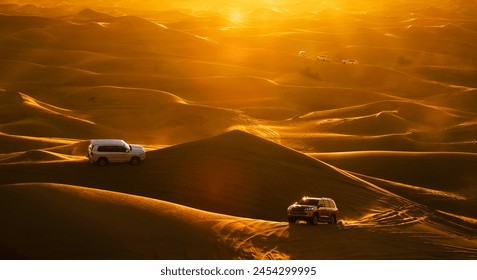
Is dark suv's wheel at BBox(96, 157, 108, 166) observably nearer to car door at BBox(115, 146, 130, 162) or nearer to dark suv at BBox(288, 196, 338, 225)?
car door at BBox(115, 146, 130, 162)

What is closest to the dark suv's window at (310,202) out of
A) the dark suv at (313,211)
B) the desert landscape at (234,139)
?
the dark suv at (313,211)

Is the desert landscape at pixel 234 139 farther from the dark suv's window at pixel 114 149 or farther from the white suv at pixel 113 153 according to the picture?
the dark suv's window at pixel 114 149

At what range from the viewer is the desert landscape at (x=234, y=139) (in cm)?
2075

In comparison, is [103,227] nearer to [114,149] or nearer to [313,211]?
[313,211]

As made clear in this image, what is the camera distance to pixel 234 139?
34.8 m

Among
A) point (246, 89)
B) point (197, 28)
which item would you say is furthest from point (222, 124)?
point (197, 28)

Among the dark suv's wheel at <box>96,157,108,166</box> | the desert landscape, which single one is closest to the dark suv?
the desert landscape

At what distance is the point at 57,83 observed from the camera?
79688mm

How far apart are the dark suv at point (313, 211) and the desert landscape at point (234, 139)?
1.52 ft

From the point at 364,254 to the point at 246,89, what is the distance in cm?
6022

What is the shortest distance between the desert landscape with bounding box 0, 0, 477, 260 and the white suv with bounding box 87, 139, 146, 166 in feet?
1.26

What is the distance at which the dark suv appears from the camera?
25078mm

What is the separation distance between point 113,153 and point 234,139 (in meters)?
5.42

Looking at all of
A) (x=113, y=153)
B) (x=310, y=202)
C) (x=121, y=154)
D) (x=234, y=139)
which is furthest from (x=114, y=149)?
(x=310, y=202)
